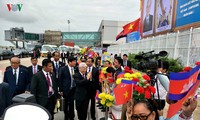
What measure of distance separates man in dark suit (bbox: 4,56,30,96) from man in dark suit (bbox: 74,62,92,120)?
1.19 metres

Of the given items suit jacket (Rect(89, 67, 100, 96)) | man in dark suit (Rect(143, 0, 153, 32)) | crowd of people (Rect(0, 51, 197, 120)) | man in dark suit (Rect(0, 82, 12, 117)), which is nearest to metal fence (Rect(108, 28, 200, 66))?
crowd of people (Rect(0, 51, 197, 120))

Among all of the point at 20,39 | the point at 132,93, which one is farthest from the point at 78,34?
the point at 132,93

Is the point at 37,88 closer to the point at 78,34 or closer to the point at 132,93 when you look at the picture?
the point at 132,93

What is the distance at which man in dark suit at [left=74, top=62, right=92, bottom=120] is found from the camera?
4594mm

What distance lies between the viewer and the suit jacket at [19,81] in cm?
461

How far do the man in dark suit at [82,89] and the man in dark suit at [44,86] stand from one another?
1.78 ft

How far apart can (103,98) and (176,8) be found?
12.1m

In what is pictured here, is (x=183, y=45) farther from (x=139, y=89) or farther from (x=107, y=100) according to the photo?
(x=139, y=89)

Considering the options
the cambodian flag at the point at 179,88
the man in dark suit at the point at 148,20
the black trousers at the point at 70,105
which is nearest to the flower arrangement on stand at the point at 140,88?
the cambodian flag at the point at 179,88

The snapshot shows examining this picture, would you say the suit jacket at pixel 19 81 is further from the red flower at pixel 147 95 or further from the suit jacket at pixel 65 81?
the red flower at pixel 147 95

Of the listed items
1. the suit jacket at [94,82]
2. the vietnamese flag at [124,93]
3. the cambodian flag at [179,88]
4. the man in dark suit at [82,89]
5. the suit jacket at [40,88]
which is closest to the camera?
the cambodian flag at [179,88]

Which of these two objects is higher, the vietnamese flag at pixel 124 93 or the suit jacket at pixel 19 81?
the vietnamese flag at pixel 124 93

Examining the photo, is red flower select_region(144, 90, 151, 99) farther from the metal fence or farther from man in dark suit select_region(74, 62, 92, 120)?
the metal fence

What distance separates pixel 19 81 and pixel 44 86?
88 cm
